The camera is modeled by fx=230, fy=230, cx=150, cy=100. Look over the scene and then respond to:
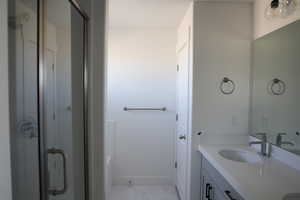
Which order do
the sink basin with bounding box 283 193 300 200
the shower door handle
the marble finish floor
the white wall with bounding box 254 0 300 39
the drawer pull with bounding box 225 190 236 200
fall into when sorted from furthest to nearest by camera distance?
the marble finish floor, the white wall with bounding box 254 0 300 39, the shower door handle, the drawer pull with bounding box 225 190 236 200, the sink basin with bounding box 283 193 300 200

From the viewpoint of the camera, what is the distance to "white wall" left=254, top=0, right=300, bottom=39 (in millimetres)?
1874

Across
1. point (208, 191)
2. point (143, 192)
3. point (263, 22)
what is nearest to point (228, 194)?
point (208, 191)

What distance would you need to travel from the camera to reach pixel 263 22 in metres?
2.14

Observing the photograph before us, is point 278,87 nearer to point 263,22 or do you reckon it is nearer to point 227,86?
point 227,86

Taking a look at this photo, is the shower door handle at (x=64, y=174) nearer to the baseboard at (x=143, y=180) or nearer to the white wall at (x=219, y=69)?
the white wall at (x=219, y=69)

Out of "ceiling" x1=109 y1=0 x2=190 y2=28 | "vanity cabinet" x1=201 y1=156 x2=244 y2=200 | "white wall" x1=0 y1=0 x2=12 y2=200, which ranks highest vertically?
"ceiling" x1=109 y1=0 x2=190 y2=28

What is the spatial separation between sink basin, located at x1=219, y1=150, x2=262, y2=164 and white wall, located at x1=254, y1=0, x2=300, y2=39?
112 centimetres

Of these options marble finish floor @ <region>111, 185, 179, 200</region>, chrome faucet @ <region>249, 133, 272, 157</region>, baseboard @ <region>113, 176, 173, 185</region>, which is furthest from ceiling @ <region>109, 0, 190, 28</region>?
marble finish floor @ <region>111, 185, 179, 200</region>

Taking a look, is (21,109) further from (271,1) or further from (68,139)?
(271,1)

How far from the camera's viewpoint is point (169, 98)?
347 cm

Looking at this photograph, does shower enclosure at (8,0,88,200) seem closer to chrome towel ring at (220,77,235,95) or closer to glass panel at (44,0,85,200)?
glass panel at (44,0,85,200)

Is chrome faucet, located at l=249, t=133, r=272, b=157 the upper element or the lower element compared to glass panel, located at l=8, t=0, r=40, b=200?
lower

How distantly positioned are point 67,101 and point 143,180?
2064 millimetres

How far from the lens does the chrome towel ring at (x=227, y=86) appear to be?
2.35 metres
